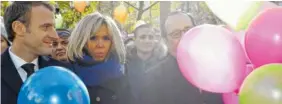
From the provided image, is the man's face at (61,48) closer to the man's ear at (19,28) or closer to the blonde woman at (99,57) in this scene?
the blonde woman at (99,57)

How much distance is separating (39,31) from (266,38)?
1.21 meters

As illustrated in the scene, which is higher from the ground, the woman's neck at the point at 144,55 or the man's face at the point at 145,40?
the man's face at the point at 145,40

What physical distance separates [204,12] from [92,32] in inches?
271

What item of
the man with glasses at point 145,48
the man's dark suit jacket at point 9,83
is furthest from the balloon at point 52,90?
the man with glasses at point 145,48

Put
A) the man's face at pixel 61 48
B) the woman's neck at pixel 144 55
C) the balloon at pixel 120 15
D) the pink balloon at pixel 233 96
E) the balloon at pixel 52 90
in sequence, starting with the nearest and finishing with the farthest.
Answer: the balloon at pixel 52 90 < the pink balloon at pixel 233 96 < the man's face at pixel 61 48 < the woman's neck at pixel 144 55 < the balloon at pixel 120 15

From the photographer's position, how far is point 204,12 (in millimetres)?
9266

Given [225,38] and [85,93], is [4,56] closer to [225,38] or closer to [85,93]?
[85,93]

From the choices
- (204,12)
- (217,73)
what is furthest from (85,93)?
(204,12)

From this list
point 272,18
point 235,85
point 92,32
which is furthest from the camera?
point 92,32

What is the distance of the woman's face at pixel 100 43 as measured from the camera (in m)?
2.60

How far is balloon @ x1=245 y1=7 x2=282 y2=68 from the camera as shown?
87.0 inches

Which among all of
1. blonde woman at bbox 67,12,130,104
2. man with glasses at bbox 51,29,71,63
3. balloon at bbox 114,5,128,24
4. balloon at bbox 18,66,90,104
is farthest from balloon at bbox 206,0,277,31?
balloon at bbox 114,5,128,24

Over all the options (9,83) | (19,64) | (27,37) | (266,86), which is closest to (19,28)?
(27,37)

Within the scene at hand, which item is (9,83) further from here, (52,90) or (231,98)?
(231,98)
